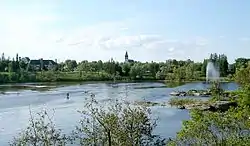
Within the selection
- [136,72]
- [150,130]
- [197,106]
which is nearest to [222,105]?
[197,106]

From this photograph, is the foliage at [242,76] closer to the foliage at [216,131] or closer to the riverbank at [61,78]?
the foliage at [216,131]

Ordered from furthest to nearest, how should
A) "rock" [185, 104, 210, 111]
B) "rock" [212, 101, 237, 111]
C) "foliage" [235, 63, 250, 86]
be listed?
"rock" [185, 104, 210, 111] → "rock" [212, 101, 237, 111] → "foliage" [235, 63, 250, 86]

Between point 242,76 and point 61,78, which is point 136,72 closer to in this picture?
point 61,78

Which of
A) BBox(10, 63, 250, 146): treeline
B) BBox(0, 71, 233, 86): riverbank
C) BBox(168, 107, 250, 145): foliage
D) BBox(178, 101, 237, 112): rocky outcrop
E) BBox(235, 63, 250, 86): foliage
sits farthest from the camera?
BBox(0, 71, 233, 86): riverbank

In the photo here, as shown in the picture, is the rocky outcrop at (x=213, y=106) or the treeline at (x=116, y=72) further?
the treeline at (x=116, y=72)

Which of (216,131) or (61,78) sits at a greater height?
(216,131)

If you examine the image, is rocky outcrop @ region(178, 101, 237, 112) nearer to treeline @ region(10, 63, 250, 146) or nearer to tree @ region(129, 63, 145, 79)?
treeline @ region(10, 63, 250, 146)

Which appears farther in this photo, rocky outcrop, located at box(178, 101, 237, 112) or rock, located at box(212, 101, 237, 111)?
rock, located at box(212, 101, 237, 111)

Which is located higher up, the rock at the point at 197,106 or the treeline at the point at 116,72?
the treeline at the point at 116,72

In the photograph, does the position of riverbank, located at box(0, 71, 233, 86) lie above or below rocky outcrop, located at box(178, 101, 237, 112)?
above

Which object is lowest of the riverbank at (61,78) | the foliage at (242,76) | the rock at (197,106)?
the rock at (197,106)

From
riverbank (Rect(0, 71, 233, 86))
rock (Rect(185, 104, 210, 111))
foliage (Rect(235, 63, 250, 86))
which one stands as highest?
foliage (Rect(235, 63, 250, 86))

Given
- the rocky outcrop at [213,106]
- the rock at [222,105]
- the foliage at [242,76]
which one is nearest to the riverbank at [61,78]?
the rocky outcrop at [213,106]

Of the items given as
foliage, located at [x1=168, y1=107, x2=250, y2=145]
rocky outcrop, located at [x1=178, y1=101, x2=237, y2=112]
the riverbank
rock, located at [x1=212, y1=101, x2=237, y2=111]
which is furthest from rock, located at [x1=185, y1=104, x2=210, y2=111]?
the riverbank
